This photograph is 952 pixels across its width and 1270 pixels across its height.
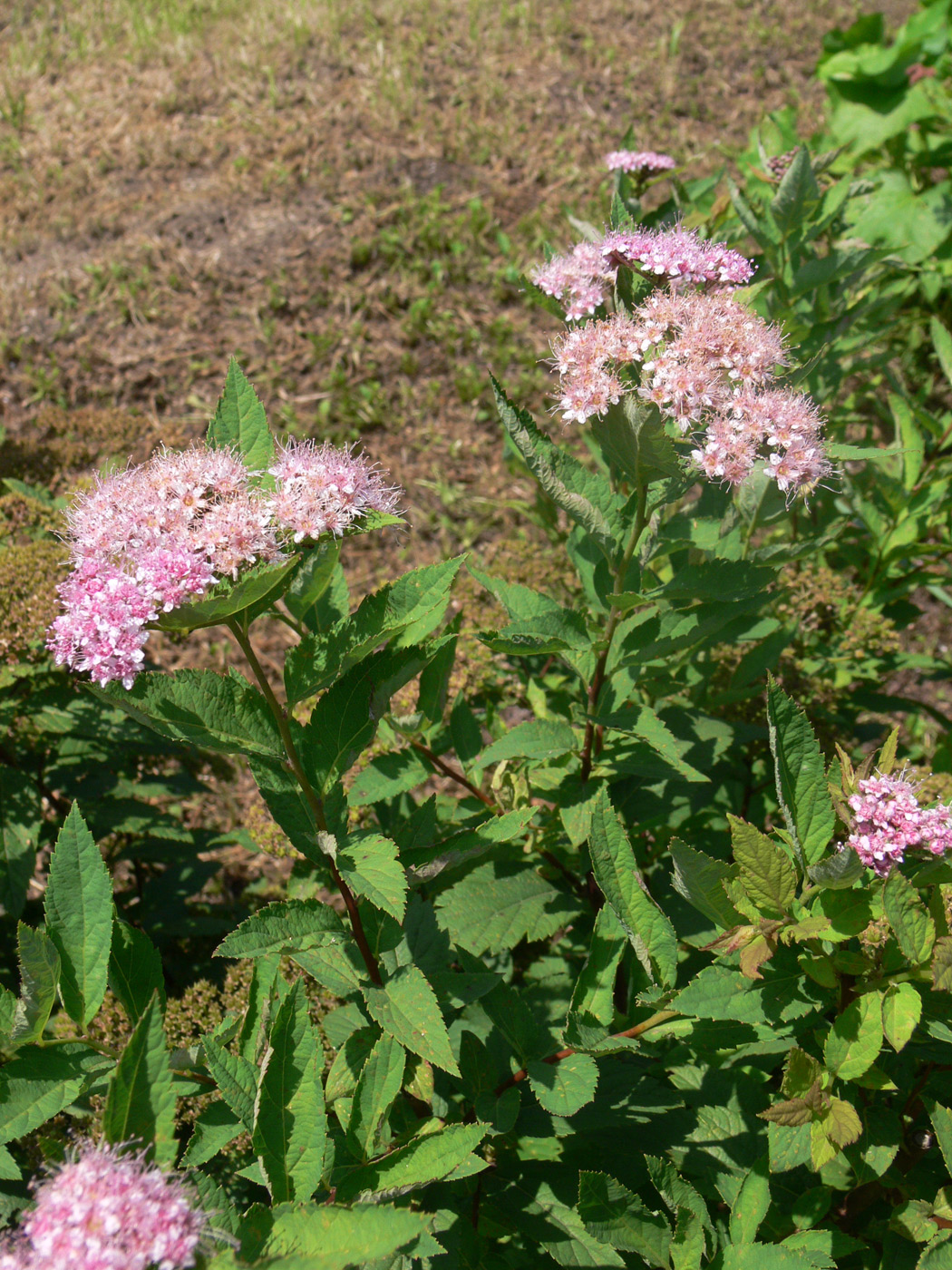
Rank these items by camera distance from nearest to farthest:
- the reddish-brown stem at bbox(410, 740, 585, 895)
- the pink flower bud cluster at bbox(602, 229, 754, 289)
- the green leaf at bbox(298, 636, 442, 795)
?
1. the green leaf at bbox(298, 636, 442, 795)
2. the pink flower bud cluster at bbox(602, 229, 754, 289)
3. the reddish-brown stem at bbox(410, 740, 585, 895)

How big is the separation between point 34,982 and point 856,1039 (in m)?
1.23

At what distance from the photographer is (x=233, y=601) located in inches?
50.8

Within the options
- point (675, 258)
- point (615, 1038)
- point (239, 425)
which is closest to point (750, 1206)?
point (615, 1038)

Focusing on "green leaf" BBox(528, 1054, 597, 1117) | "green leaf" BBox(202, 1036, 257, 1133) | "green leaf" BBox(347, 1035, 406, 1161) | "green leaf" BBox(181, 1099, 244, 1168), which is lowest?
"green leaf" BBox(528, 1054, 597, 1117)

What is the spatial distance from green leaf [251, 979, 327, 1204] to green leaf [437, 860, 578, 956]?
25.9 inches

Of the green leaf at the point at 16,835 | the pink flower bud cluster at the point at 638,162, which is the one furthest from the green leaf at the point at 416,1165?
the pink flower bud cluster at the point at 638,162

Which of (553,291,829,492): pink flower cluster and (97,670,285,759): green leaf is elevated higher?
(553,291,829,492): pink flower cluster

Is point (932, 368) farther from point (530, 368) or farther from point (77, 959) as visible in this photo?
point (77, 959)

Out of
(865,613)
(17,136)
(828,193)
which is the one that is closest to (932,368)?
(828,193)

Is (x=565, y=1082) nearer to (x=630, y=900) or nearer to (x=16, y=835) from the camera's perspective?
(x=630, y=900)

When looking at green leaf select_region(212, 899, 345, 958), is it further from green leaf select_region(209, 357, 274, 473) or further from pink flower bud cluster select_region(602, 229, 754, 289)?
pink flower bud cluster select_region(602, 229, 754, 289)

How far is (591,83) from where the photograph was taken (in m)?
6.19

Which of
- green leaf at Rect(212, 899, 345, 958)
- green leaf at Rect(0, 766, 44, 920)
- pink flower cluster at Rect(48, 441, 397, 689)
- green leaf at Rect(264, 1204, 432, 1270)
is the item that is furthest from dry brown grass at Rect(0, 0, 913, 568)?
green leaf at Rect(264, 1204, 432, 1270)

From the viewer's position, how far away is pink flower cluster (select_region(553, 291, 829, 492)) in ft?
5.27
